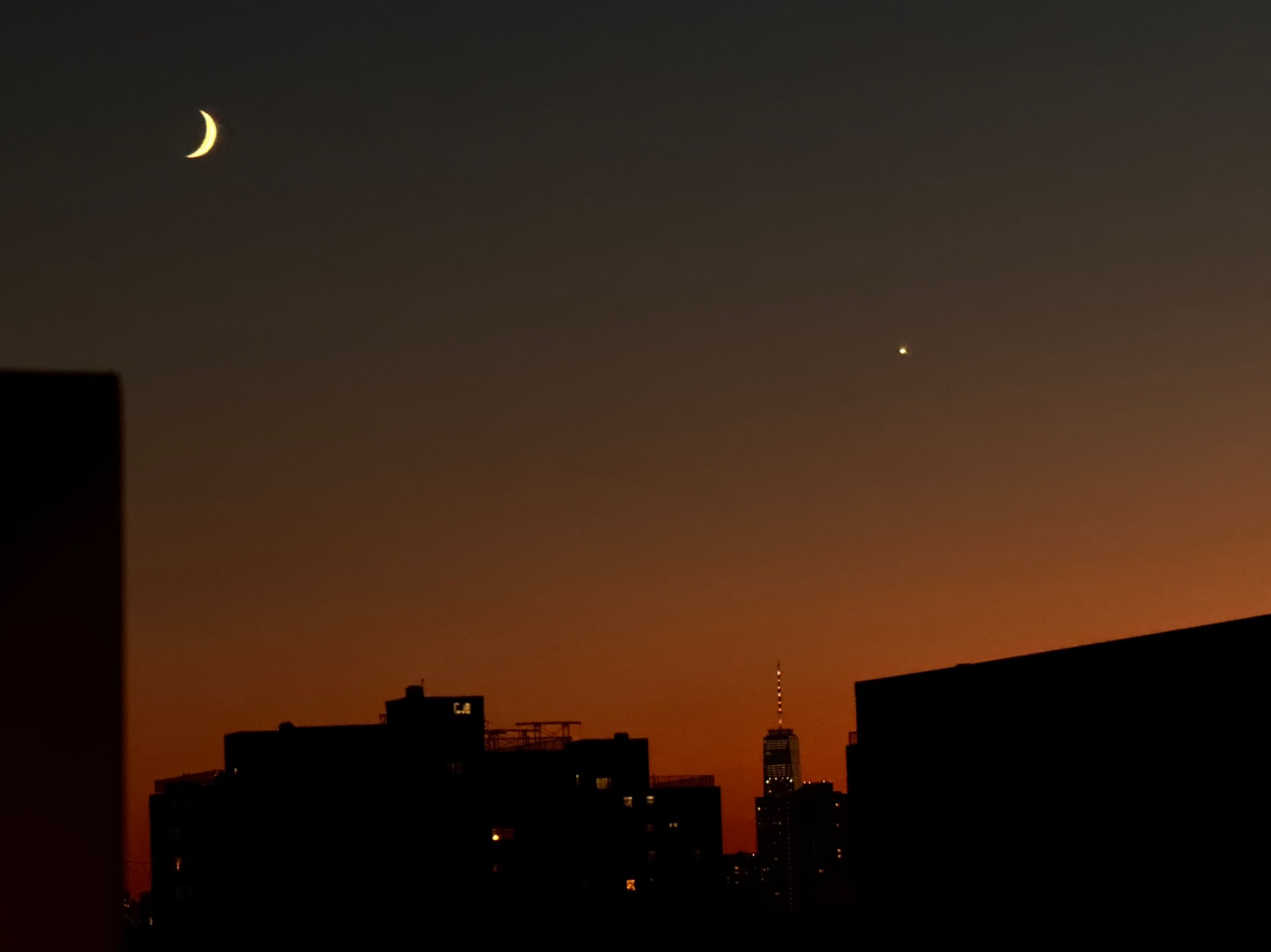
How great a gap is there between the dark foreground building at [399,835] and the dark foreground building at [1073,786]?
30.3 m

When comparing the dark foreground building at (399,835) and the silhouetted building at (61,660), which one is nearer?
the silhouetted building at (61,660)

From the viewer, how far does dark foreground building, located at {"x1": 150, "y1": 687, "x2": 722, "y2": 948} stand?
6681 cm

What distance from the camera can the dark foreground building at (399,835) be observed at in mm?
66812

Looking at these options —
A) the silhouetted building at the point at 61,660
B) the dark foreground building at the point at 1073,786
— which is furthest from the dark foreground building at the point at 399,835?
the silhouetted building at the point at 61,660

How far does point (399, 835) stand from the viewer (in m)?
69.1

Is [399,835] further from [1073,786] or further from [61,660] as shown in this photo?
[61,660]

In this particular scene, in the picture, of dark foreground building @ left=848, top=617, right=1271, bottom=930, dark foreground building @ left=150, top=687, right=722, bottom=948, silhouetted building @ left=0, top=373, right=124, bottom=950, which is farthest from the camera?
dark foreground building @ left=150, top=687, right=722, bottom=948

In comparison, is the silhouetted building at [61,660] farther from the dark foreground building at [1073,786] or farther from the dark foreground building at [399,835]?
the dark foreground building at [399,835]

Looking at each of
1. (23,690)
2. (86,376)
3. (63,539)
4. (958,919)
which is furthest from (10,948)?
(958,919)

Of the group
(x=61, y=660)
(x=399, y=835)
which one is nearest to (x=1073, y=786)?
(x=61, y=660)

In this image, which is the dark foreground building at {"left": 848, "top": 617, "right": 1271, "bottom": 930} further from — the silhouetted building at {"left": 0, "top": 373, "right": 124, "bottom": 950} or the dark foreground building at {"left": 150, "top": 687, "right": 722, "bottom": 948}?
the dark foreground building at {"left": 150, "top": 687, "right": 722, "bottom": 948}

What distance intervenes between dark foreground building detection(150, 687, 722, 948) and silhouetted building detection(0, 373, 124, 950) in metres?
57.0

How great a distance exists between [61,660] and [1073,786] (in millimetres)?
24998

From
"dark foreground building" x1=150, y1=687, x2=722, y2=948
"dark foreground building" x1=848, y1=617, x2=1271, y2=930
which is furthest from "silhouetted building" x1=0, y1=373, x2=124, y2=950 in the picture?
"dark foreground building" x1=150, y1=687, x2=722, y2=948
